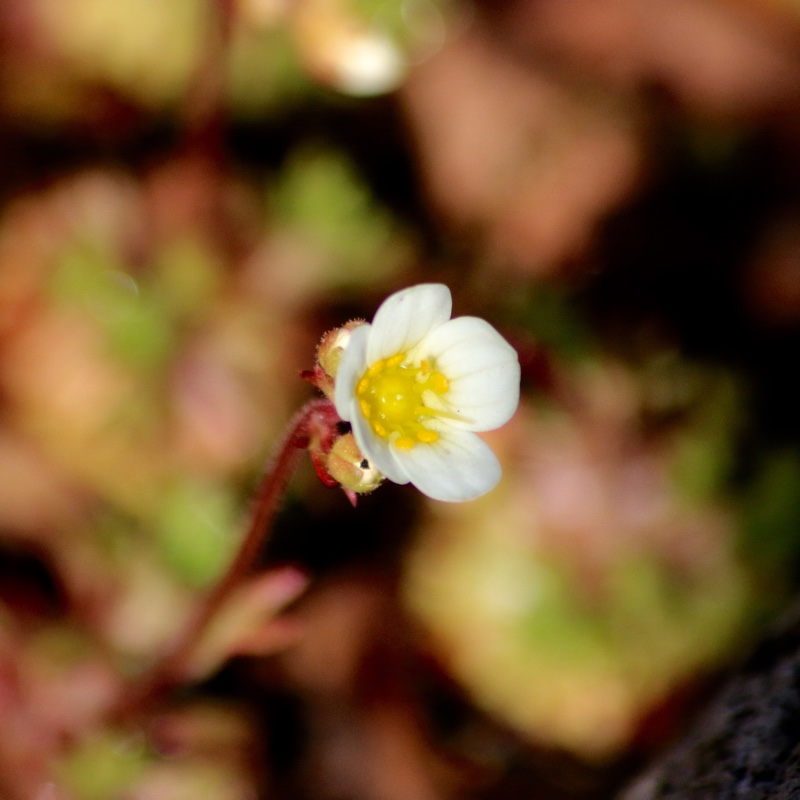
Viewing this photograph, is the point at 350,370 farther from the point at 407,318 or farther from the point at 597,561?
the point at 597,561

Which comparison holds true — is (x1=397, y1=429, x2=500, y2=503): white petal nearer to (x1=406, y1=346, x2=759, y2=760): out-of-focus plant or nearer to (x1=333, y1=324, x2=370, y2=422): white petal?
(x1=333, y1=324, x2=370, y2=422): white petal

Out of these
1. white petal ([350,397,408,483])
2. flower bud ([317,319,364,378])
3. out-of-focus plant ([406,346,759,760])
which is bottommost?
out-of-focus plant ([406,346,759,760])

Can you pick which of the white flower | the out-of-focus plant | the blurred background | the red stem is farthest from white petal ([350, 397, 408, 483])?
the out-of-focus plant

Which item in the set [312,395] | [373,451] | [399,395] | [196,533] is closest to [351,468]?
[373,451]

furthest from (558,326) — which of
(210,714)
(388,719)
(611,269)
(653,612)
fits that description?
(210,714)

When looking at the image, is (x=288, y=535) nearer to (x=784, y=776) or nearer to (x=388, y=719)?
(x=388, y=719)

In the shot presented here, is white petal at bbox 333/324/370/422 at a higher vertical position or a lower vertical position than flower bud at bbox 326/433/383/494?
higher

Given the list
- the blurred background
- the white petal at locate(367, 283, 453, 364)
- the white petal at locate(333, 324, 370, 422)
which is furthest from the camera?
the blurred background
